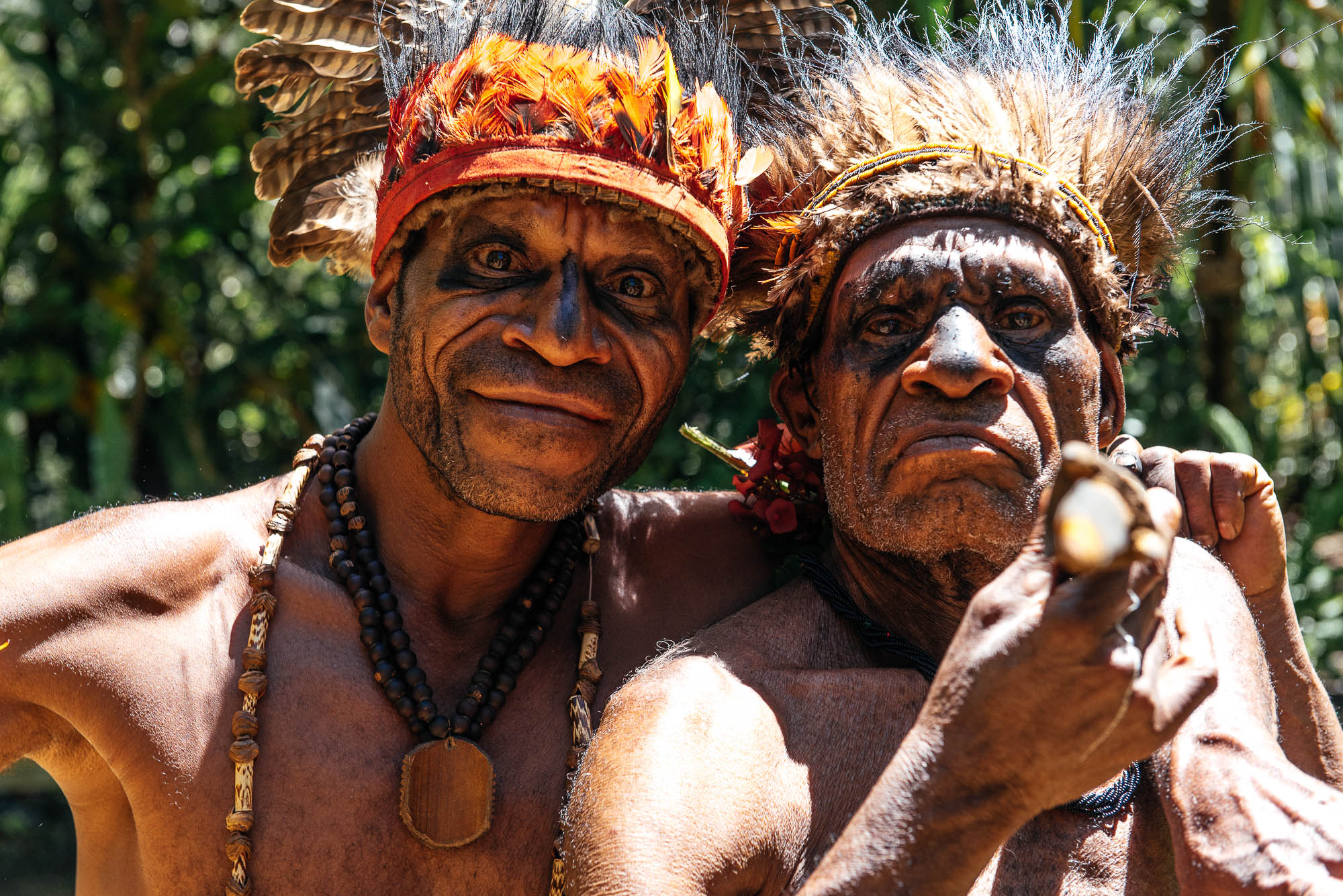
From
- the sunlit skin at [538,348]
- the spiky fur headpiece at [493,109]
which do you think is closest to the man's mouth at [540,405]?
the sunlit skin at [538,348]

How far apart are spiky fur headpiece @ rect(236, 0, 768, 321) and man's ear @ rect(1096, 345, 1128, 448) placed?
0.85 meters

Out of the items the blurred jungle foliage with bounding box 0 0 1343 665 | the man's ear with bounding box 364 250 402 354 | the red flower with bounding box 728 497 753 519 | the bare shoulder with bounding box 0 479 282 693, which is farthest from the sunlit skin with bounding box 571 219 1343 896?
the blurred jungle foliage with bounding box 0 0 1343 665

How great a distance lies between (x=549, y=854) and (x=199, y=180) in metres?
4.72

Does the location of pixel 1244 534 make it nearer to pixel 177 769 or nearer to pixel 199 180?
pixel 177 769

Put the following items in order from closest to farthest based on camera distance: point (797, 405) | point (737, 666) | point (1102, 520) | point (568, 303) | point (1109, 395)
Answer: point (1102, 520), point (737, 666), point (568, 303), point (1109, 395), point (797, 405)

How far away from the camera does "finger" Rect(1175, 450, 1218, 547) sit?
8.95 feet

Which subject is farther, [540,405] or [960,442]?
[540,405]

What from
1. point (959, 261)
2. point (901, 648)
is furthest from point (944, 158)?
point (901, 648)

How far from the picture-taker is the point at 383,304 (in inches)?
120

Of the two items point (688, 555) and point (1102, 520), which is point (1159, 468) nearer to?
point (688, 555)

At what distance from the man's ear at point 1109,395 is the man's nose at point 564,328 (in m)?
1.06

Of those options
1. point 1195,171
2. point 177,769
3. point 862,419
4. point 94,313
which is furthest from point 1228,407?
point 94,313

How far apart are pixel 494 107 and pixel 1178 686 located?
1.83 metres

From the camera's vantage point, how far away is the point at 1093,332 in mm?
2697
